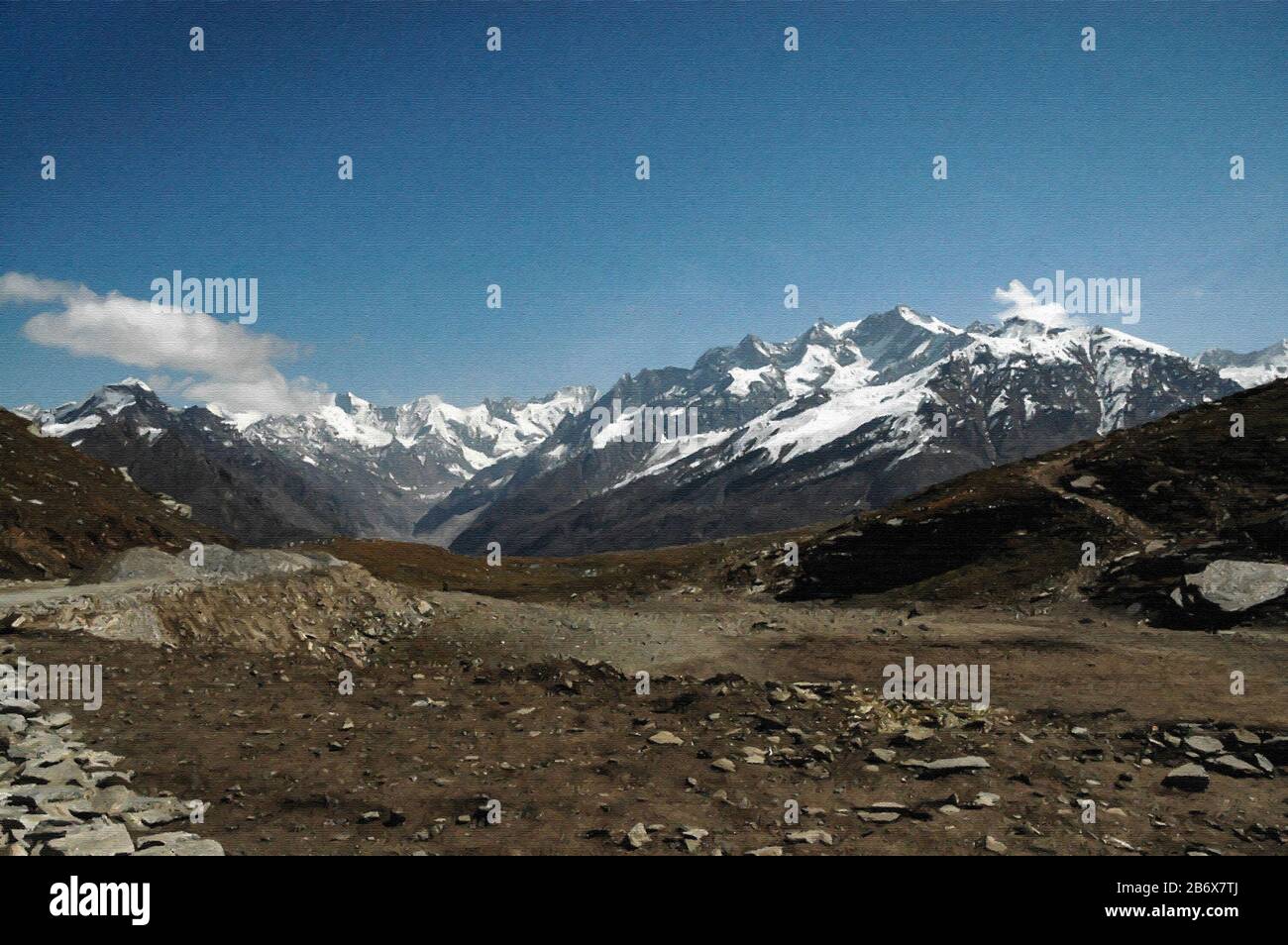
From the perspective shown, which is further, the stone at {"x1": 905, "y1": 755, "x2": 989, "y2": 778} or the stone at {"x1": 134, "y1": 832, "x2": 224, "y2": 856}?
the stone at {"x1": 905, "y1": 755, "x2": 989, "y2": 778}

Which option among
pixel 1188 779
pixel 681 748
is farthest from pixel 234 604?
pixel 1188 779

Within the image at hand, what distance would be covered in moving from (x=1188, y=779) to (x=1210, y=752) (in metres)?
2.37

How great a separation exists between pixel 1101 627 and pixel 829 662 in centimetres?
1568

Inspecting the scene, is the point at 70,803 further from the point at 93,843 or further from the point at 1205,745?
the point at 1205,745

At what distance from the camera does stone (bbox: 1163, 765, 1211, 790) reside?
14.3 metres

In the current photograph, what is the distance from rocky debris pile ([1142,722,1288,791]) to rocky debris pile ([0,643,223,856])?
1806 centimetres

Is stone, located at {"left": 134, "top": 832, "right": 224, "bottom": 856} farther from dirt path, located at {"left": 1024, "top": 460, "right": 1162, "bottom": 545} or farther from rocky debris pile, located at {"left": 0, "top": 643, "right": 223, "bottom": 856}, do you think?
dirt path, located at {"left": 1024, "top": 460, "right": 1162, "bottom": 545}

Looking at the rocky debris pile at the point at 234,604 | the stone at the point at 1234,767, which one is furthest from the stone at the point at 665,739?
the rocky debris pile at the point at 234,604

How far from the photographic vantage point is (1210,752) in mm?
16031

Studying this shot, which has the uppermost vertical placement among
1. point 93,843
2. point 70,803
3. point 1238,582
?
point 93,843

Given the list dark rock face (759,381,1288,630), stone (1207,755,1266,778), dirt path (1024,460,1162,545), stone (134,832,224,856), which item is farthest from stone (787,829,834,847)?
dirt path (1024,460,1162,545)

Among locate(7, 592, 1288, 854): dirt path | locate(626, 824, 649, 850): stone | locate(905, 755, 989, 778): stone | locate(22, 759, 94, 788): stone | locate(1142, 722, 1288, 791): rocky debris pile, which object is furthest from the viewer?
locate(905, 755, 989, 778): stone
